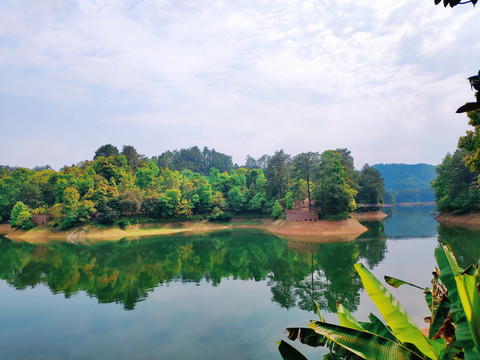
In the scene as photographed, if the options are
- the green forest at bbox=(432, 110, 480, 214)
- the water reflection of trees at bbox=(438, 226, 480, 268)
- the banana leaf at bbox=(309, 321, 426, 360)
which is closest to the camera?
the banana leaf at bbox=(309, 321, 426, 360)

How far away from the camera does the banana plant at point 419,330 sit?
9.42ft

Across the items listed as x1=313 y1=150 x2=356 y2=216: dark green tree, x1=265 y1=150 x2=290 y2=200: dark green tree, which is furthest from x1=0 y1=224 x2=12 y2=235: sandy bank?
x1=313 y1=150 x2=356 y2=216: dark green tree

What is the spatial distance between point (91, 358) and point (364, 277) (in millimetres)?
10168

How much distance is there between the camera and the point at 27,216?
153 ft

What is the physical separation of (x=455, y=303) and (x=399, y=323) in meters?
0.61

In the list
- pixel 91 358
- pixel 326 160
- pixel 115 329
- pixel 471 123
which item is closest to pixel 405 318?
pixel 91 358

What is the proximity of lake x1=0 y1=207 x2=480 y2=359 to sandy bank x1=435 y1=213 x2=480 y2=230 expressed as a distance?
276 inches

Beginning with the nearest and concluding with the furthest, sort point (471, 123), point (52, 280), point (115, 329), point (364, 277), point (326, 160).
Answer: point (364, 277)
point (115, 329)
point (471, 123)
point (52, 280)
point (326, 160)

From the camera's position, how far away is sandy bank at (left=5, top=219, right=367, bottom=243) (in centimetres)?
3956

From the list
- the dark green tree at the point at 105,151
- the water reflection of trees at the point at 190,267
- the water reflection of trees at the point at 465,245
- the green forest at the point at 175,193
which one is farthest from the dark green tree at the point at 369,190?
the dark green tree at the point at 105,151

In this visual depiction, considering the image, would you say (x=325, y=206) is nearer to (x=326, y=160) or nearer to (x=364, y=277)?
(x=326, y=160)

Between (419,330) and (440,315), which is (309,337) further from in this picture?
(440,315)

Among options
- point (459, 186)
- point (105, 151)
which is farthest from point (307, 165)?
point (105, 151)

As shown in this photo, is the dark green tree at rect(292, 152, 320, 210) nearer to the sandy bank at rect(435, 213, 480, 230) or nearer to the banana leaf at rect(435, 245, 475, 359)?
the sandy bank at rect(435, 213, 480, 230)
